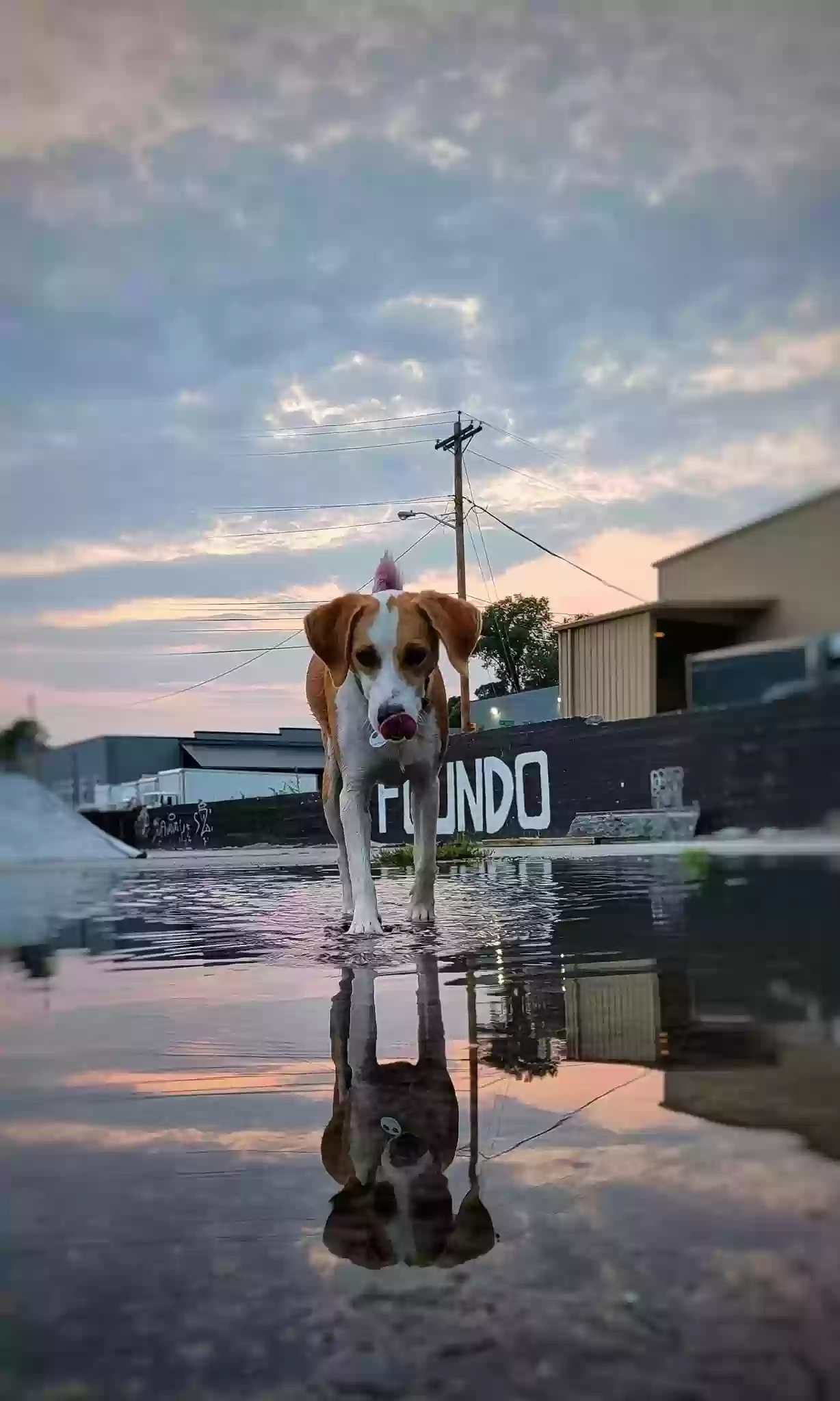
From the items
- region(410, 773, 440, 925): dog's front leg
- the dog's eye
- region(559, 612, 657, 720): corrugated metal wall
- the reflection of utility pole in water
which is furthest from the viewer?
region(559, 612, 657, 720): corrugated metal wall

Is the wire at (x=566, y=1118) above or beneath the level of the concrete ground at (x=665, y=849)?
above

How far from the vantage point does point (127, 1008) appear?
2.60 metres

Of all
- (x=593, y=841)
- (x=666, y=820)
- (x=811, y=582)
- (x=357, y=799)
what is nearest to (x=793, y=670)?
(x=811, y=582)

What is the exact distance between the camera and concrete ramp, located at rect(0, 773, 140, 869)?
1143 cm

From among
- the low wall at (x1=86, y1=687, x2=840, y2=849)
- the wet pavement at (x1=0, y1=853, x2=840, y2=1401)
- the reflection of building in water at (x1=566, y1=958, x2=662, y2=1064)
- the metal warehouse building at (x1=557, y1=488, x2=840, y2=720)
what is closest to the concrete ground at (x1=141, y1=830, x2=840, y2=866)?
the low wall at (x1=86, y1=687, x2=840, y2=849)

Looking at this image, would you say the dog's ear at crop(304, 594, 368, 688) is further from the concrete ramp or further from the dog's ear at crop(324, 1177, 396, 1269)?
the concrete ramp

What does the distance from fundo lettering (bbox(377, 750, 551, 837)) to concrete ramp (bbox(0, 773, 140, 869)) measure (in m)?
5.57

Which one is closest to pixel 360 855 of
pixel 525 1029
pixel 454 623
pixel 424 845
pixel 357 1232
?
pixel 424 845

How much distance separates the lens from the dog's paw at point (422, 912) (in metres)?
4.74

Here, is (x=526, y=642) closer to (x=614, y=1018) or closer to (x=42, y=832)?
(x=42, y=832)

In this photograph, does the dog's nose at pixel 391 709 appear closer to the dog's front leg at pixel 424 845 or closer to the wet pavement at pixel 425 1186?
the dog's front leg at pixel 424 845

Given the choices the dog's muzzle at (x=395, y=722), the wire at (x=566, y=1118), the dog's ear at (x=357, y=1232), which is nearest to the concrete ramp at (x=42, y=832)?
the dog's muzzle at (x=395, y=722)

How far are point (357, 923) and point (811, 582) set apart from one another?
9.96m

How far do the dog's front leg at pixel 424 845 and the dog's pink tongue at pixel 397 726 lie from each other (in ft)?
2.04
